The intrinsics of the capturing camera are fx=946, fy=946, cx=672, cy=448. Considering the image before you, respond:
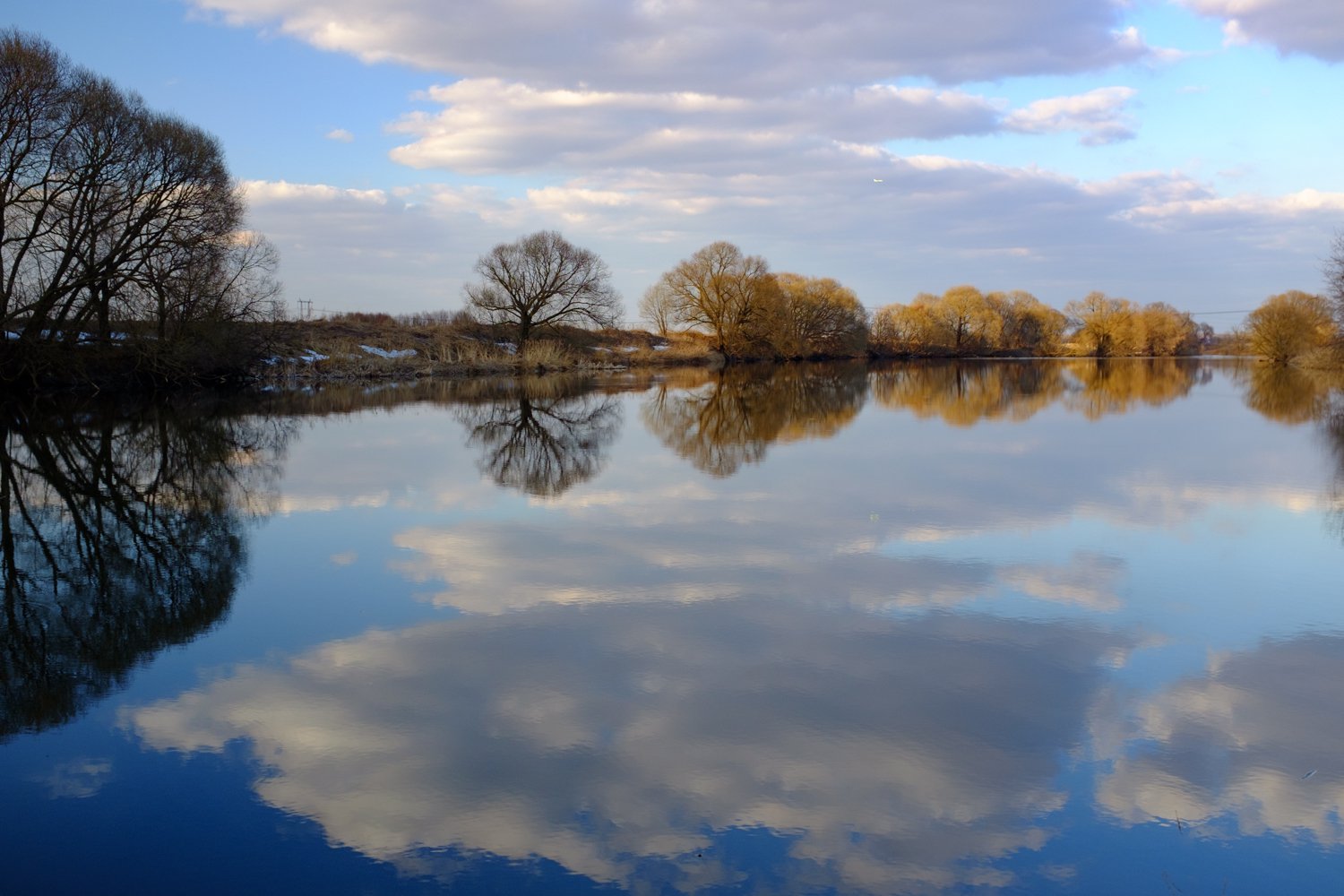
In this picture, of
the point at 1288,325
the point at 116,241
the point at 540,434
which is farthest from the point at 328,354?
the point at 1288,325

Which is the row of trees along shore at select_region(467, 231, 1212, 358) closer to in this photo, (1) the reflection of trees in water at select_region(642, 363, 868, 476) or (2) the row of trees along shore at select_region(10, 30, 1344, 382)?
(2) the row of trees along shore at select_region(10, 30, 1344, 382)

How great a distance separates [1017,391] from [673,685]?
23.8m

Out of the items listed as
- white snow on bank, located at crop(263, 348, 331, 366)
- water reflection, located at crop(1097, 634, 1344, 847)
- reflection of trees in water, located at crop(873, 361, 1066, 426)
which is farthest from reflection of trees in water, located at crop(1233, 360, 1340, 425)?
white snow on bank, located at crop(263, 348, 331, 366)

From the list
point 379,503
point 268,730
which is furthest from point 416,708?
point 379,503

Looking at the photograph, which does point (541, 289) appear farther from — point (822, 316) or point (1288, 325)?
point (1288, 325)

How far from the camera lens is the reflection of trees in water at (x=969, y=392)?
18.7 m

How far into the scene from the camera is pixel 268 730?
12.5 feet

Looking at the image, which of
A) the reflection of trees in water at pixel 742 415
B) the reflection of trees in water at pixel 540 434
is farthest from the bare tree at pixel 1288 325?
the reflection of trees in water at pixel 540 434

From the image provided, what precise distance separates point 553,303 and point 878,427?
79.5 feet

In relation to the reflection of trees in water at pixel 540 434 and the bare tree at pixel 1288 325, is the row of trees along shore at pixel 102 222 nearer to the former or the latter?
the reflection of trees in water at pixel 540 434

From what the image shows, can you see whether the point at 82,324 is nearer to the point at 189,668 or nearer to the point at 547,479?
the point at 547,479

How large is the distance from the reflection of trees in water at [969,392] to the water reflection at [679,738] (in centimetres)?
1246

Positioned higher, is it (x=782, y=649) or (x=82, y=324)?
(x=82, y=324)

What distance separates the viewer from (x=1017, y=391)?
25.9m
